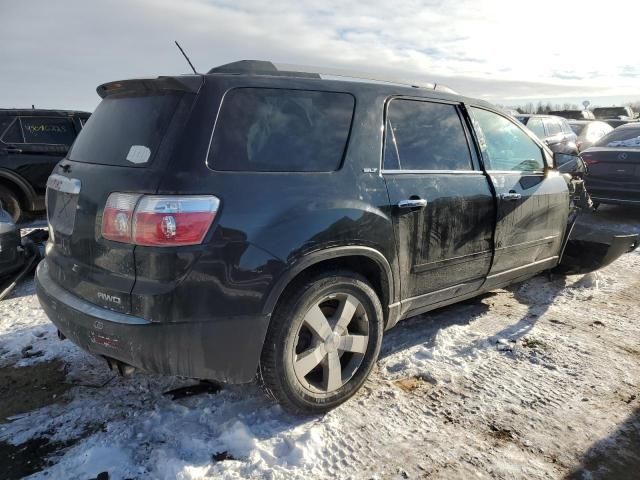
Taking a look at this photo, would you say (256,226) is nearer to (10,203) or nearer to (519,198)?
(519,198)

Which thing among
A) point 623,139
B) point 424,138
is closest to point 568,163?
point 424,138

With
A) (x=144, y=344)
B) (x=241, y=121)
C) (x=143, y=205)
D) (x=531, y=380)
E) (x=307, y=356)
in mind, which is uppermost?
(x=241, y=121)

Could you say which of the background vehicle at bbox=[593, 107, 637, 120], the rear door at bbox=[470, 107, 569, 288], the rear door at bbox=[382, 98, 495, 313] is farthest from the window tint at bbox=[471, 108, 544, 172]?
the background vehicle at bbox=[593, 107, 637, 120]

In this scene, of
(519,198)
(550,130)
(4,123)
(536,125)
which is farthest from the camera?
(550,130)

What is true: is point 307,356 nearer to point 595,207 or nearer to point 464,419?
point 464,419

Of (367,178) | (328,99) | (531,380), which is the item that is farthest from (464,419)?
(328,99)

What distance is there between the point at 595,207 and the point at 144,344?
8.74 m

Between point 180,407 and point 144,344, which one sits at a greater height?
point 144,344

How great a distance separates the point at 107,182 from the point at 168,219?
0.48 metres

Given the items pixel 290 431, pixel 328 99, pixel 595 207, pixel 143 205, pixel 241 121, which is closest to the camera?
pixel 143 205

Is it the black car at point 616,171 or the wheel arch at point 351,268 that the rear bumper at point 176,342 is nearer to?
the wheel arch at point 351,268

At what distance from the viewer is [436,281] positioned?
10.8 feet

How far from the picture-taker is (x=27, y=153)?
25.0 ft

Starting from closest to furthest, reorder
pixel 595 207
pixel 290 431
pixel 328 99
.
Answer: pixel 290 431 < pixel 328 99 < pixel 595 207
